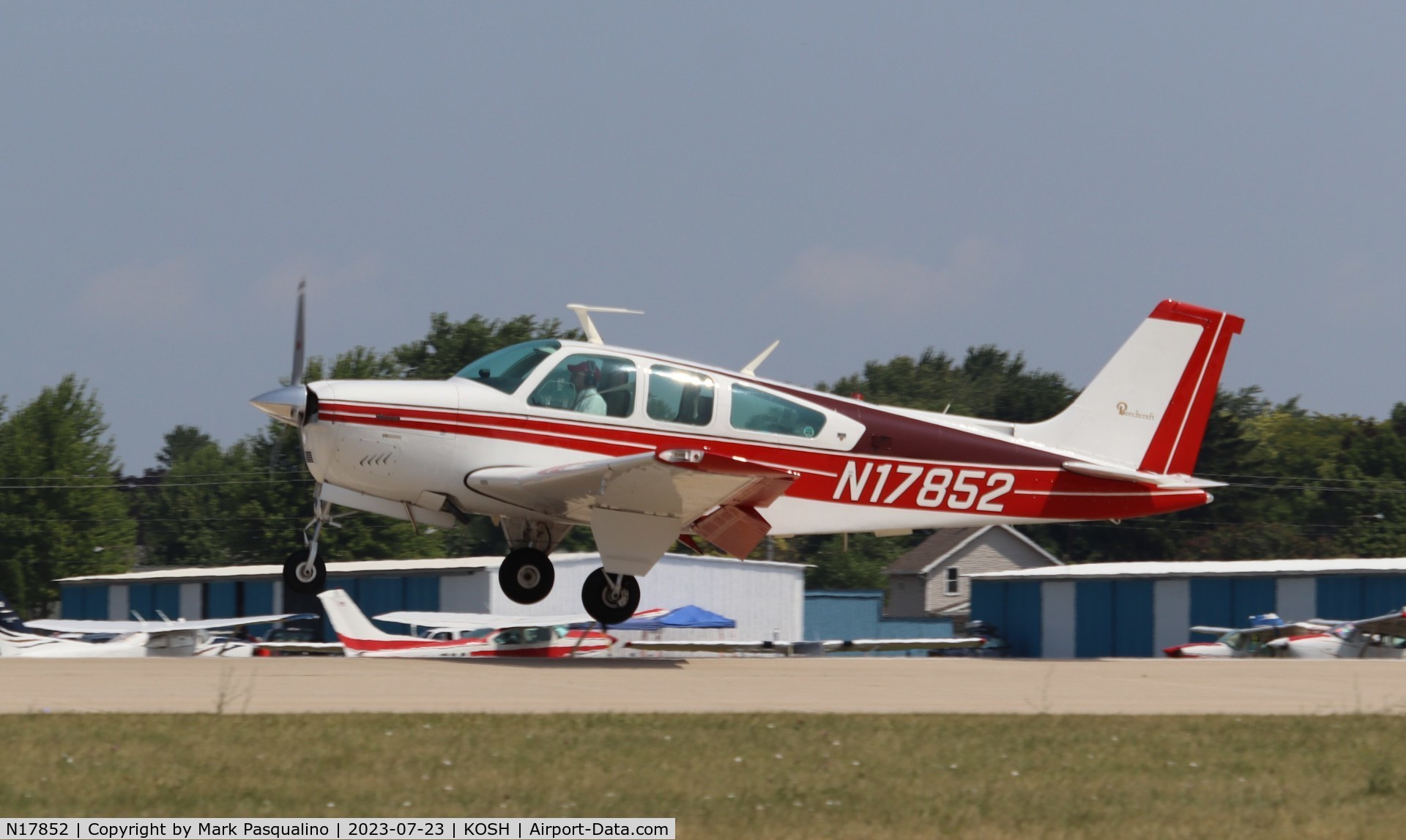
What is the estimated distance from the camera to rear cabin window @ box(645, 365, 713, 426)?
14414 mm

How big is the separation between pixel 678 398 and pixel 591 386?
33.0 inches

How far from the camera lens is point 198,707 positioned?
387 inches

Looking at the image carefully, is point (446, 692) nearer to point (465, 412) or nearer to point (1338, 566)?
point (465, 412)

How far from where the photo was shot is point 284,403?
13570mm

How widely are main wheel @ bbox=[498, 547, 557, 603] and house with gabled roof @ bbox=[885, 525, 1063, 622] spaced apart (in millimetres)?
52510

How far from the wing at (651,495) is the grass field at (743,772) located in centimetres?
321

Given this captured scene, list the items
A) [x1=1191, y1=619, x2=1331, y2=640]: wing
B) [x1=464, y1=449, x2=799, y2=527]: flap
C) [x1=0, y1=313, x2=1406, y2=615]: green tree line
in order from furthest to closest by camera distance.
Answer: [x1=0, y1=313, x2=1406, y2=615]: green tree line
[x1=1191, y1=619, x2=1331, y2=640]: wing
[x1=464, y1=449, x2=799, y2=527]: flap

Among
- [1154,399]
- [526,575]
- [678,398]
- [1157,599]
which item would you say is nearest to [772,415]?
[678,398]

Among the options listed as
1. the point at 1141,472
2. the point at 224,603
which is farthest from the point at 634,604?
the point at 224,603

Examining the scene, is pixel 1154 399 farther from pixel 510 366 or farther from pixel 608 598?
pixel 510 366

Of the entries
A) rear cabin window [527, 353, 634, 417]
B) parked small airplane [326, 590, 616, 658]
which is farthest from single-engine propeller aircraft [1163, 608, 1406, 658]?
rear cabin window [527, 353, 634, 417]

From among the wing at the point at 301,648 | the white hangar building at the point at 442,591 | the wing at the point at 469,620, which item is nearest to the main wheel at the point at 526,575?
the wing at the point at 469,620

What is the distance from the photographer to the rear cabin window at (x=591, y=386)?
14.3 metres

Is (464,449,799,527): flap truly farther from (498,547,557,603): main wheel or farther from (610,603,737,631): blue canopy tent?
(610,603,737,631): blue canopy tent
